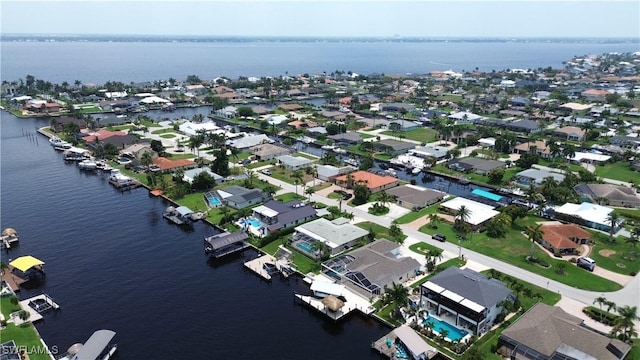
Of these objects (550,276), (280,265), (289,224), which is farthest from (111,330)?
(550,276)

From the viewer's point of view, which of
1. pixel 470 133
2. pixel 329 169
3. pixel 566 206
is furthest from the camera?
pixel 470 133

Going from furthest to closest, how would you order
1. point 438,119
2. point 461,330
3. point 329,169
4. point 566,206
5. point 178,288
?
point 438,119, point 329,169, point 566,206, point 178,288, point 461,330

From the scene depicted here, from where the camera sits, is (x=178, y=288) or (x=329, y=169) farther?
(x=329, y=169)

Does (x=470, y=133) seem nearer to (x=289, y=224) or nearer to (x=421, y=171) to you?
(x=421, y=171)

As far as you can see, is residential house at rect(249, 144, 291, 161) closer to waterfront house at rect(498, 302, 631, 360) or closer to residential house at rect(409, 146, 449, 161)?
residential house at rect(409, 146, 449, 161)

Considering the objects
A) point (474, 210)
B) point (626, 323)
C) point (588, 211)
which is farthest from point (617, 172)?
point (626, 323)

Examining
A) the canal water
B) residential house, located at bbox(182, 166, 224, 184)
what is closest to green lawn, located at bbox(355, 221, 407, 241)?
the canal water
